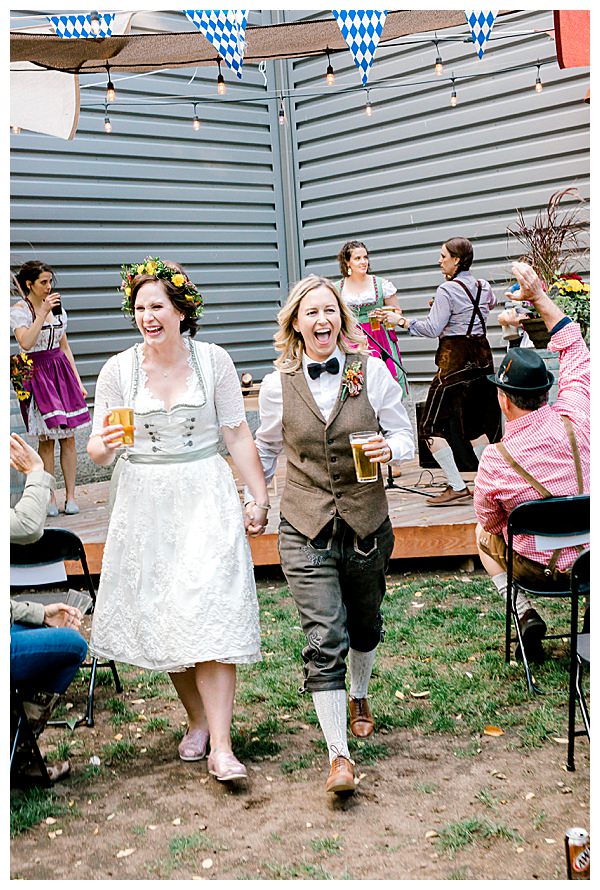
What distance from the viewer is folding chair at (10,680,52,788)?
3.65 m

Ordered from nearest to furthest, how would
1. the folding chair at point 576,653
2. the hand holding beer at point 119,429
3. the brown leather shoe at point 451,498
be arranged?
1. the folding chair at point 576,653
2. the hand holding beer at point 119,429
3. the brown leather shoe at point 451,498

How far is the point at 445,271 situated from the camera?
23.9 ft

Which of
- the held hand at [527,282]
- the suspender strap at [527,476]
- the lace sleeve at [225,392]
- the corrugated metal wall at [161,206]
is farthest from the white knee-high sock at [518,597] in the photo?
the corrugated metal wall at [161,206]

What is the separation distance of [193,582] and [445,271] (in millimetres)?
4140

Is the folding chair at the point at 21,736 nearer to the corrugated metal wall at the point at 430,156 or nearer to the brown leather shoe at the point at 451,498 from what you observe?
the brown leather shoe at the point at 451,498

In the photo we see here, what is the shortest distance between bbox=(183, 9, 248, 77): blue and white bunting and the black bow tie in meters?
1.97

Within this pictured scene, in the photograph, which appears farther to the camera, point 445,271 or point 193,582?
point 445,271

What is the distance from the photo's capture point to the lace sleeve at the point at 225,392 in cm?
413

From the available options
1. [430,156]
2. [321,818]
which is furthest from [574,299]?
[321,818]

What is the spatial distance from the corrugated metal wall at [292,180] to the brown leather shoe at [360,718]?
6.32 m

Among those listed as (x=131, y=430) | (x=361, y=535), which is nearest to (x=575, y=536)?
(x=361, y=535)

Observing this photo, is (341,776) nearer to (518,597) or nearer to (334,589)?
(334,589)

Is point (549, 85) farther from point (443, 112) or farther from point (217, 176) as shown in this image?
point (217, 176)

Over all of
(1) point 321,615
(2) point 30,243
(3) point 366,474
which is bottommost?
(1) point 321,615
